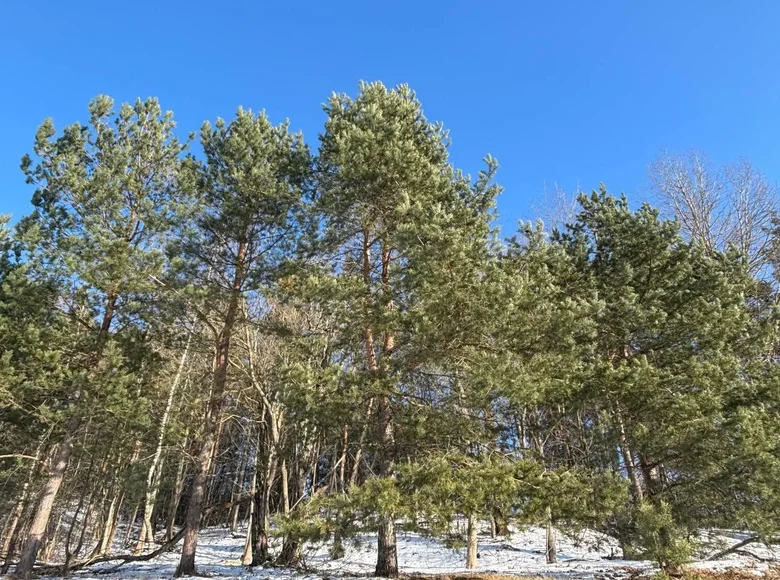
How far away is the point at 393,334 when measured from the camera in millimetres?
8578

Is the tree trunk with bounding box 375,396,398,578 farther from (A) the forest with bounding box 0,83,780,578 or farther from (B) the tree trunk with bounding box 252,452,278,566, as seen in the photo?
(B) the tree trunk with bounding box 252,452,278,566

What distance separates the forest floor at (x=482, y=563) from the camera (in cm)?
893

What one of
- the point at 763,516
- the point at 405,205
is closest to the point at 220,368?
the point at 405,205

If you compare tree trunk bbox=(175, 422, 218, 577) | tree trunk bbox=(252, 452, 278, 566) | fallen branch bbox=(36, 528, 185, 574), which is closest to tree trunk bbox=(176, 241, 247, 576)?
tree trunk bbox=(175, 422, 218, 577)

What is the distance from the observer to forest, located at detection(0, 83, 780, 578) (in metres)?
7.02

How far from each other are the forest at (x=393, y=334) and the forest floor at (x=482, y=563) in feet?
2.26

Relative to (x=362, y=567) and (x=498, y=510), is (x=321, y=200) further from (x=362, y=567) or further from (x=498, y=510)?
(x=362, y=567)

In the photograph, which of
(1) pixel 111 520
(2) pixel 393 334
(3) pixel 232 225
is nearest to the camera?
(2) pixel 393 334

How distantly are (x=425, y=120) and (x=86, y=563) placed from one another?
12.6 meters

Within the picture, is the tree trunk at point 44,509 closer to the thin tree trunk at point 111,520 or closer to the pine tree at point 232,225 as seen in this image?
the pine tree at point 232,225

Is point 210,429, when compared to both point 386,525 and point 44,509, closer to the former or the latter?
point 44,509

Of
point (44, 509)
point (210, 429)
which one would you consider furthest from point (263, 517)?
point (44, 509)

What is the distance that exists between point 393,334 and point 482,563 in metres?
7.50

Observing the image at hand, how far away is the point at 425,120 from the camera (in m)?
10.4
